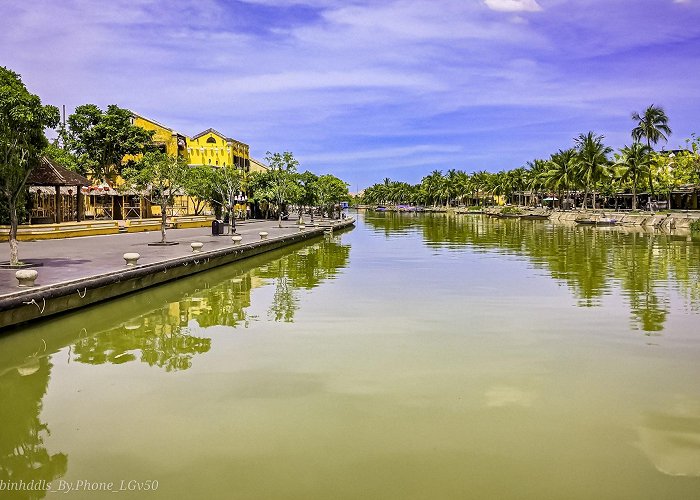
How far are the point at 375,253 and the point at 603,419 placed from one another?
97.1 feet

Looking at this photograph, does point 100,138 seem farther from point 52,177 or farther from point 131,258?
point 131,258

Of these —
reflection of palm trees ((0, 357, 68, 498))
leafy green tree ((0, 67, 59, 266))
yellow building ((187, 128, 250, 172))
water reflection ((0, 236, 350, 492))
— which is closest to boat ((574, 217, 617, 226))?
yellow building ((187, 128, 250, 172))

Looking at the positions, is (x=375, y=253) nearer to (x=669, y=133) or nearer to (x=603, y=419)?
(x=603, y=419)

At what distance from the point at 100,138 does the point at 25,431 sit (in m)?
55.4

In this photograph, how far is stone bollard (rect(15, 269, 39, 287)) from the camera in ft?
50.4

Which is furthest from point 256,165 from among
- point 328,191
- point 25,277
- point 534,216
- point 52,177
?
point 25,277

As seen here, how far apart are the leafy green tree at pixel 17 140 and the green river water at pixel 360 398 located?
5409 mm

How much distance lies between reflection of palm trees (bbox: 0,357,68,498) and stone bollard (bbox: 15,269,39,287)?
13.0ft

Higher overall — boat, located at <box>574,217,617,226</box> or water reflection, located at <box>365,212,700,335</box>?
boat, located at <box>574,217,617,226</box>

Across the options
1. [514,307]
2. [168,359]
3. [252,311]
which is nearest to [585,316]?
[514,307]

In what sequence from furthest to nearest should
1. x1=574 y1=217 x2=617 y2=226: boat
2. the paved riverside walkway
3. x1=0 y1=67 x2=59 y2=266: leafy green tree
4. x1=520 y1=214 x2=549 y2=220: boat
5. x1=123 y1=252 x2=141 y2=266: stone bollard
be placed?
x1=520 y1=214 x2=549 y2=220: boat
x1=574 y1=217 x2=617 y2=226: boat
x1=123 y1=252 x2=141 y2=266: stone bollard
x1=0 y1=67 x2=59 y2=266: leafy green tree
the paved riverside walkway

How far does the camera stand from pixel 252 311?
1811 centimetres

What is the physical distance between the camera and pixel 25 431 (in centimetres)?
862

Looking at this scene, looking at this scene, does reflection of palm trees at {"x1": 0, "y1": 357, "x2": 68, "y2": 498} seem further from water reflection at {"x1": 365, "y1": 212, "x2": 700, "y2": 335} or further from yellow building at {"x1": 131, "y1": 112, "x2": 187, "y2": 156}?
yellow building at {"x1": 131, "y1": 112, "x2": 187, "y2": 156}
